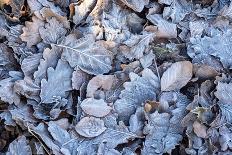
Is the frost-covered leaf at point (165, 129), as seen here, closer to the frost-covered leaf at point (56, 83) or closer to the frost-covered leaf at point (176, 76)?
the frost-covered leaf at point (176, 76)

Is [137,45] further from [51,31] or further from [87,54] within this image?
[51,31]

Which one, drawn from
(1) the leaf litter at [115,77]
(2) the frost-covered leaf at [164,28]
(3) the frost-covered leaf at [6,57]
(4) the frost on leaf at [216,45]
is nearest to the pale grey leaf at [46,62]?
(1) the leaf litter at [115,77]

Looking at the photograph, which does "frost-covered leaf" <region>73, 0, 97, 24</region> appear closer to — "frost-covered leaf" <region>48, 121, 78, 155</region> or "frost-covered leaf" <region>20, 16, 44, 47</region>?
"frost-covered leaf" <region>20, 16, 44, 47</region>

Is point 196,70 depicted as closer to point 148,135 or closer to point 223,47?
point 223,47

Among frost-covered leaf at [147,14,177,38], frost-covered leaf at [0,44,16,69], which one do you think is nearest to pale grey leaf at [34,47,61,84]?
frost-covered leaf at [0,44,16,69]

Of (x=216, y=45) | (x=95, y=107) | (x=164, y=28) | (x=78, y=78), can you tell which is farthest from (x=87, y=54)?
(x=216, y=45)

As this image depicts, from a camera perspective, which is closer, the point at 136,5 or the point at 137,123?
the point at 137,123

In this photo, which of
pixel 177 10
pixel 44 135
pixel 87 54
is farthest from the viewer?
pixel 177 10

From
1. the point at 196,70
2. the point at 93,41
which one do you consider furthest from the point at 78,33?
the point at 196,70
